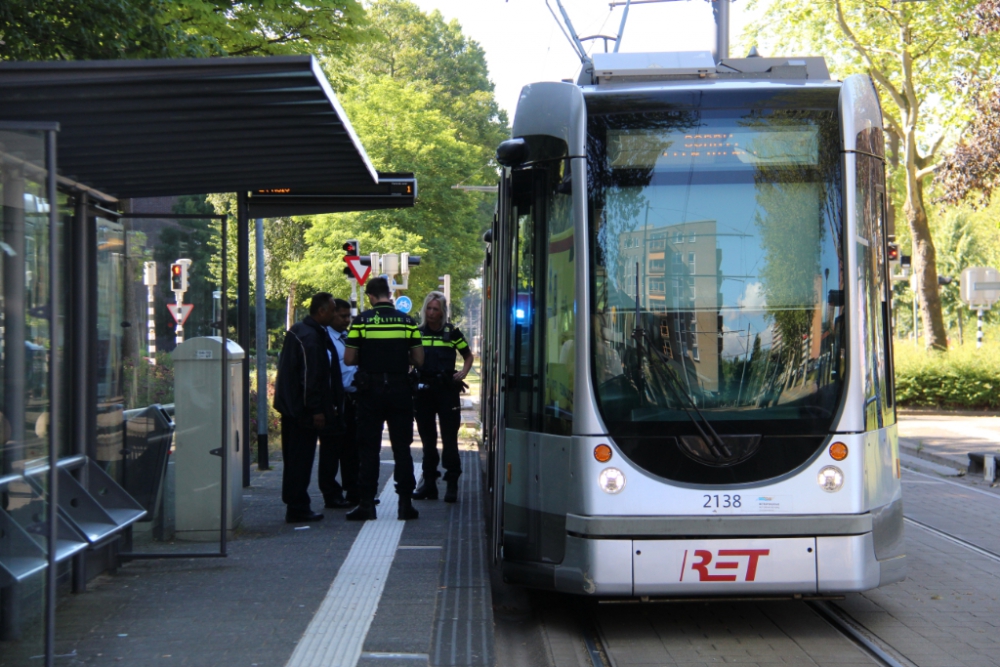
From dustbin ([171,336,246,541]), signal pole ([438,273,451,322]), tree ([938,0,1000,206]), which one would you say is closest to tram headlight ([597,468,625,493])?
dustbin ([171,336,246,541])

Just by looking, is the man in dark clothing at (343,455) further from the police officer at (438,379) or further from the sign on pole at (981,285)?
the sign on pole at (981,285)

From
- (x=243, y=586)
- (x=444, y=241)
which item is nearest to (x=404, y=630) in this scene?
(x=243, y=586)

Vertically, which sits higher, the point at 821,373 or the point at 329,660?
the point at 821,373

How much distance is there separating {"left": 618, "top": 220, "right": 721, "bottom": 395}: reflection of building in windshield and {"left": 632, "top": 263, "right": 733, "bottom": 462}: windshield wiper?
4 centimetres

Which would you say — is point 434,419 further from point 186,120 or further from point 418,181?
point 418,181

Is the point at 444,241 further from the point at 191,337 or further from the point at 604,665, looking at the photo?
the point at 604,665

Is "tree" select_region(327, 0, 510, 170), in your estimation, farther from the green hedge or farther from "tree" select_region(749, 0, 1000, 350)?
the green hedge

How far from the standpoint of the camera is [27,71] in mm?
4656

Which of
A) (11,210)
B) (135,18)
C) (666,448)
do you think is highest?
(135,18)

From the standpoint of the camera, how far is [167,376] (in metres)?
Answer: 8.14

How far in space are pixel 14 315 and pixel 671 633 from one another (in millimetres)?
3825

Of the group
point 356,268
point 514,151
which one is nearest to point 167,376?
point 514,151

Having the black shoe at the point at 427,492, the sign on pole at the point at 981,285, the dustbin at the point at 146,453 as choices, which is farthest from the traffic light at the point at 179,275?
the sign on pole at the point at 981,285

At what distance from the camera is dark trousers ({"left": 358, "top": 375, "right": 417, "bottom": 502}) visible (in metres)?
9.21
